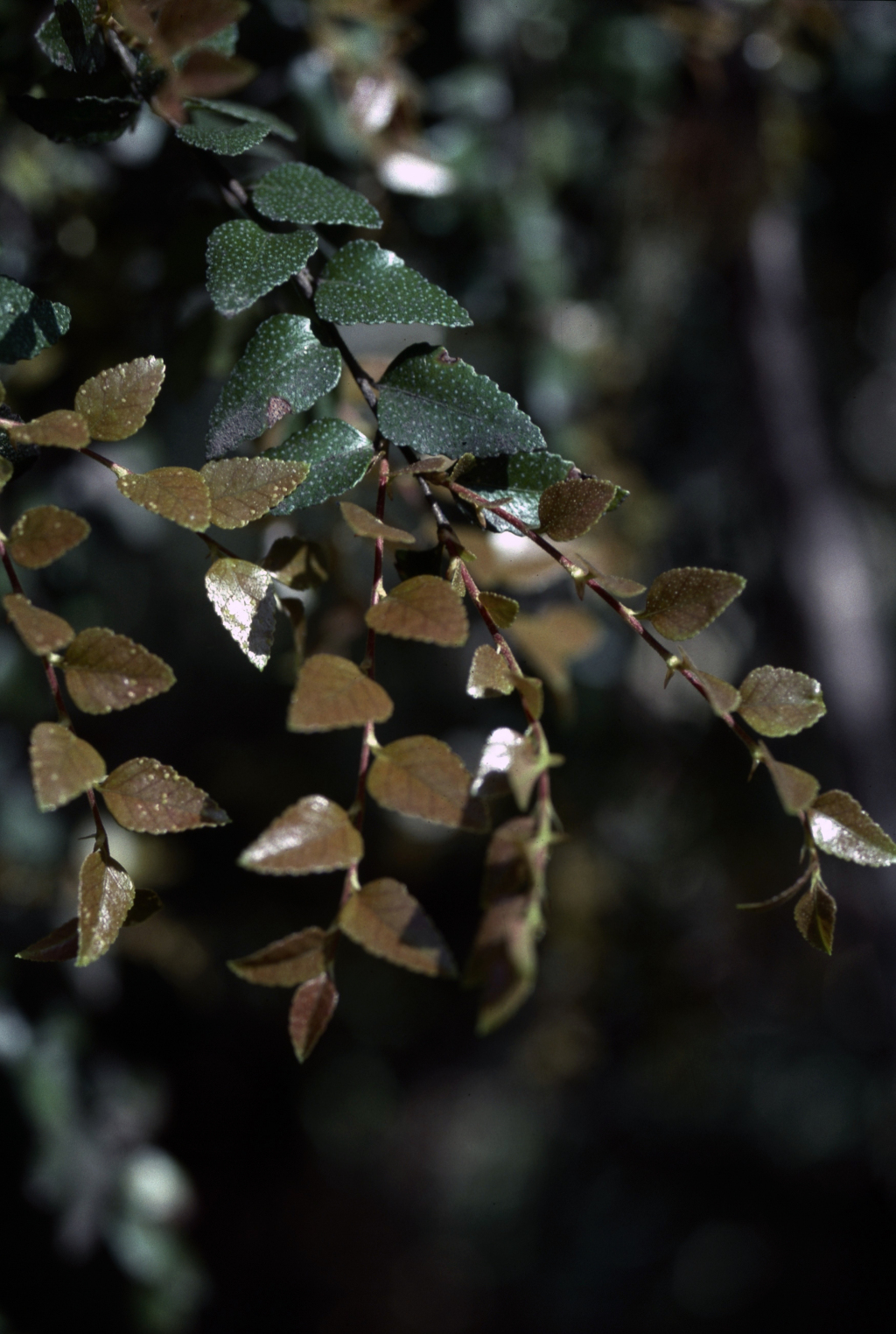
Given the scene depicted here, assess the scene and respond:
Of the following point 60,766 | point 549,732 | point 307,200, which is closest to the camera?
point 60,766

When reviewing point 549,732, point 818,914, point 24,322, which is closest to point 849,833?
point 818,914

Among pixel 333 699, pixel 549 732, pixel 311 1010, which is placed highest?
pixel 333 699

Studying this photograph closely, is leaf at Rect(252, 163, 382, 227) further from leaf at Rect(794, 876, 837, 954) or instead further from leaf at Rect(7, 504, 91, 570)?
leaf at Rect(794, 876, 837, 954)

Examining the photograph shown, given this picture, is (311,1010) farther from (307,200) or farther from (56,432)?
(307,200)

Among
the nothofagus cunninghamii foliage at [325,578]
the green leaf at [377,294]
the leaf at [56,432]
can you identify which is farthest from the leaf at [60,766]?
the green leaf at [377,294]

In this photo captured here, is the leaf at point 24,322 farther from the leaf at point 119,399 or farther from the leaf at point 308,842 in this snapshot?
the leaf at point 308,842

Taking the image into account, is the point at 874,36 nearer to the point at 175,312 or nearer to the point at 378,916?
the point at 175,312

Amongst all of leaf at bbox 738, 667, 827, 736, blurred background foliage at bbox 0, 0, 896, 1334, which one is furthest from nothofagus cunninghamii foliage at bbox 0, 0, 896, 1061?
blurred background foliage at bbox 0, 0, 896, 1334
